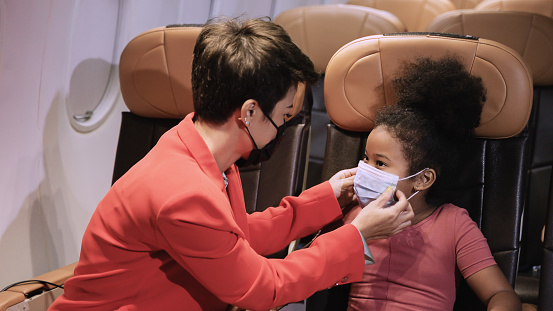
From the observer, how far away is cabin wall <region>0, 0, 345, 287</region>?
7.42 feet

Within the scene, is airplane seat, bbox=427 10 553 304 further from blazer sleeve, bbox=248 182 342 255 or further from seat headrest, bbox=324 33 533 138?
blazer sleeve, bbox=248 182 342 255

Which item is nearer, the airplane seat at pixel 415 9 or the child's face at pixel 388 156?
the child's face at pixel 388 156

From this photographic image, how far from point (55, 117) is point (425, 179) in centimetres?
178

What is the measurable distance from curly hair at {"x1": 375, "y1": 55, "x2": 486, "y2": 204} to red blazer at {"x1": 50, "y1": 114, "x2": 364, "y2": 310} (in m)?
0.40

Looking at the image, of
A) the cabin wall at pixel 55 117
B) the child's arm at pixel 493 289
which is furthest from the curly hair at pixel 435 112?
the cabin wall at pixel 55 117

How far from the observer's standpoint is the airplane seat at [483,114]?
1616 millimetres

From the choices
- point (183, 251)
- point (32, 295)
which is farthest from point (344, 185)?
point (32, 295)

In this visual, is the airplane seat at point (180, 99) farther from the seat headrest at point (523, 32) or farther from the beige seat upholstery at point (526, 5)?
the beige seat upholstery at point (526, 5)

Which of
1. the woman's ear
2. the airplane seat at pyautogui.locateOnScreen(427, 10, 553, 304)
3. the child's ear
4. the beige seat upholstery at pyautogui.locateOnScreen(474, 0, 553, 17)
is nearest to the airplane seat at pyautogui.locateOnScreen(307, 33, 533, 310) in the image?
the child's ear

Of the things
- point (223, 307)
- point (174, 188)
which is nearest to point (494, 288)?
point (223, 307)

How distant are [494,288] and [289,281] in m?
0.62

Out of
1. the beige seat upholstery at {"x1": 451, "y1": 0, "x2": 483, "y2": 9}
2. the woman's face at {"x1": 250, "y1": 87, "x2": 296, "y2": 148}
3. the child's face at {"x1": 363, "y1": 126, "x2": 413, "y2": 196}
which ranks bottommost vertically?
the child's face at {"x1": 363, "y1": 126, "x2": 413, "y2": 196}

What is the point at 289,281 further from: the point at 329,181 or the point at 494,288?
the point at 494,288

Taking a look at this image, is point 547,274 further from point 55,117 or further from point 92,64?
point 92,64
